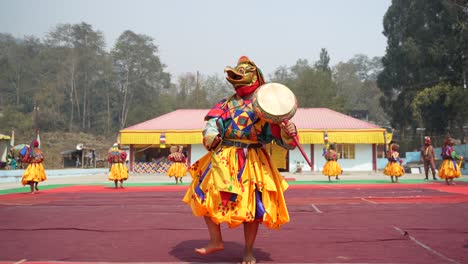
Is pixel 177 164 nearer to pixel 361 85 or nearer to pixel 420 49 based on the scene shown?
pixel 420 49

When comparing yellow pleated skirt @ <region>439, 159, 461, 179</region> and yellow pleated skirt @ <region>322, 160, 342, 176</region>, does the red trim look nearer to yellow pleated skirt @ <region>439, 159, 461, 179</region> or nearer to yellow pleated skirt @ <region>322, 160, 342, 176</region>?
yellow pleated skirt @ <region>322, 160, 342, 176</region>

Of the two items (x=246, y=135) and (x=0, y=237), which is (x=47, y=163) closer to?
(x=0, y=237)

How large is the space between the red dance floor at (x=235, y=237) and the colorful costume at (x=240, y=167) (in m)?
0.53

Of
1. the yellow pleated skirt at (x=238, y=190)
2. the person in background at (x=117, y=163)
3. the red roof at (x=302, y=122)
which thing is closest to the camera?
the yellow pleated skirt at (x=238, y=190)

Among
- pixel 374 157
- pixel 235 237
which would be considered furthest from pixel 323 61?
pixel 235 237

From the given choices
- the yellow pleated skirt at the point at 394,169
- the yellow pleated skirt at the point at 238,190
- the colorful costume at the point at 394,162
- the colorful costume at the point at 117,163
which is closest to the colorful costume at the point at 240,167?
the yellow pleated skirt at the point at 238,190

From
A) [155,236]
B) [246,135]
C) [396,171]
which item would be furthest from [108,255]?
[396,171]

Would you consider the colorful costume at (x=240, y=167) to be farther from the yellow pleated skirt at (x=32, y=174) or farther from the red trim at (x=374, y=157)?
the red trim at (x=374, y=157)

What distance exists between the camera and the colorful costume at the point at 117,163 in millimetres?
13984

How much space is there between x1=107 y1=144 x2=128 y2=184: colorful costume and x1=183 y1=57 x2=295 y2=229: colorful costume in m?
10.6

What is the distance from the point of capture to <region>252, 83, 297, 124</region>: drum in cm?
355

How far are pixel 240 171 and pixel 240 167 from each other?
1.5 inches

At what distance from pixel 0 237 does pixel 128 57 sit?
53813 millimetres

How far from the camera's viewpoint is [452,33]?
3228cm
